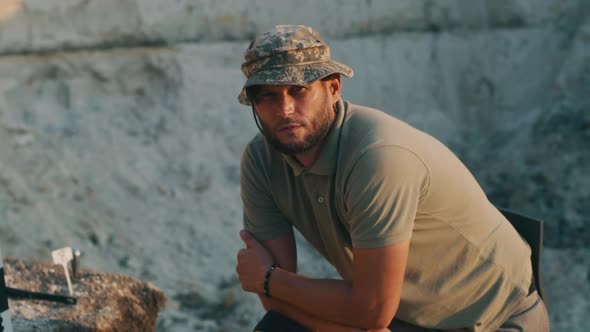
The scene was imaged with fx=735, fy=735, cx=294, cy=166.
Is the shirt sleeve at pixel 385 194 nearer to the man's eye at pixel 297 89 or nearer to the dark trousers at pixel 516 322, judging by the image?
the man's eye at pixel 297 89

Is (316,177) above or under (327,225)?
above

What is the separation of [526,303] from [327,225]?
0.70 meters

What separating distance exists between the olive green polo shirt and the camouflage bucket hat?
0.19m

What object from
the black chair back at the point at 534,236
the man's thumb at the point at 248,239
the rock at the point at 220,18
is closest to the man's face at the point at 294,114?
the man's thumb at the point at 248,239

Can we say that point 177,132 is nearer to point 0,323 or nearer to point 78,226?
point 78,226

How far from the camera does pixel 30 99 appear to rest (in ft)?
18.4

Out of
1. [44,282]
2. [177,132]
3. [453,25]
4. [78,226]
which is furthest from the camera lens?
[453,25]

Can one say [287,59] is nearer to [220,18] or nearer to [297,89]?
[297,89]

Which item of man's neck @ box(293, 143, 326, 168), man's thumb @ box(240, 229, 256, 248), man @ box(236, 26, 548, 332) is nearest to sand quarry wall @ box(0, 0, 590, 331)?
man's thumb @ box(240, 229, 256, 248)

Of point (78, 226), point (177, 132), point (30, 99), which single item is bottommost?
point (78, 226)

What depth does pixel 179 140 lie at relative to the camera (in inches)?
242

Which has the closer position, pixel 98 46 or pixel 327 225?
→ pixel 327 225

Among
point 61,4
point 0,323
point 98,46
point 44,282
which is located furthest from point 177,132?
point 0,323

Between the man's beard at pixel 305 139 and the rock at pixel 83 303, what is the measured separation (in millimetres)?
1095
